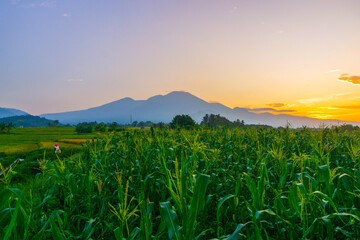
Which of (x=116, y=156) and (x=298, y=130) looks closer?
(x=116, y=156)

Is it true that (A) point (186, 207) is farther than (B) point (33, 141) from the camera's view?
No

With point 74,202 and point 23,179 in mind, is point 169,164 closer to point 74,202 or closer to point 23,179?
point 74,202

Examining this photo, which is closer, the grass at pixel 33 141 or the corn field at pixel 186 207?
the corn field at pixel 186 207

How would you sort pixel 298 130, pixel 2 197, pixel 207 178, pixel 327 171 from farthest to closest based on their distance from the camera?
pixel 298 130 → pixel 327 171 → pixel 2 197 → pixel 207 178

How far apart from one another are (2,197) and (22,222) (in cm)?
38

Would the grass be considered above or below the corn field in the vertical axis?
below

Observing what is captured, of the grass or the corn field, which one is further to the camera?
the grass

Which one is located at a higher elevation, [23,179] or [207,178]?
[207,178]

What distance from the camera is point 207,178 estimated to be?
1.91 m

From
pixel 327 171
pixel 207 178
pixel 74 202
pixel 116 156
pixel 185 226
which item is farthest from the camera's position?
pixel 116 156

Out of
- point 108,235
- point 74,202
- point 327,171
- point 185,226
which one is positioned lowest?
point 108,235

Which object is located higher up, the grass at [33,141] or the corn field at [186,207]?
the corn field at [186,207]

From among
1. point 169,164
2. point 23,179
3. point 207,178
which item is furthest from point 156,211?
point 23,179

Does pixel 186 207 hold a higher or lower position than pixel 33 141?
higher
